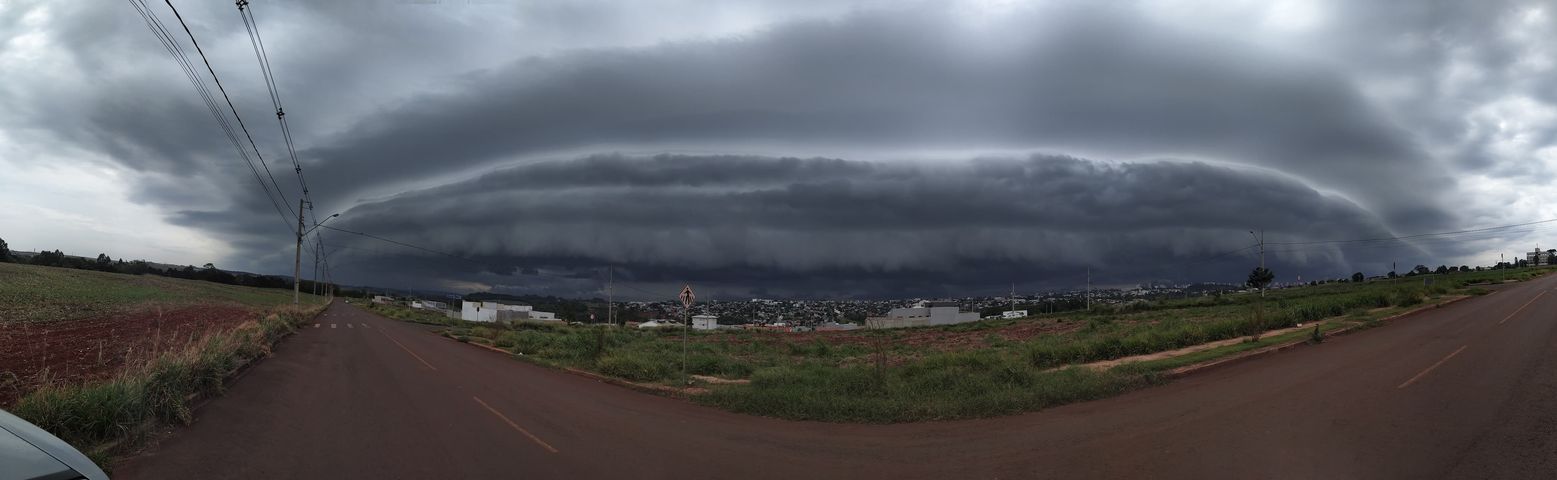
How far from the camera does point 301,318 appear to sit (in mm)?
39719

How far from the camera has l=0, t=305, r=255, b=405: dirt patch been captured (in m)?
10.7

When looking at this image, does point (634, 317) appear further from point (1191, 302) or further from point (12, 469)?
point (12, 469)

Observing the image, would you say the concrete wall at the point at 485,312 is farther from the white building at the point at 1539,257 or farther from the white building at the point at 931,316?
the white building at the point at 1539,257

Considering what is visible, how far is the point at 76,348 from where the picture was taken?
15508 mm

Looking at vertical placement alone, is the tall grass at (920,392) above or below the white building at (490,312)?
above

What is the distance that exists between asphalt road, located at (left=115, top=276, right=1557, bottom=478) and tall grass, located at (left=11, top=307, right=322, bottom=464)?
1.46ft

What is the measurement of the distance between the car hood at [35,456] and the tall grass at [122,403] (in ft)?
20.1

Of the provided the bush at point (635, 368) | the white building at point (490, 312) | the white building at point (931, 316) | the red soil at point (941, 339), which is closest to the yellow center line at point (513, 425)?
the bush at point (635, 368)

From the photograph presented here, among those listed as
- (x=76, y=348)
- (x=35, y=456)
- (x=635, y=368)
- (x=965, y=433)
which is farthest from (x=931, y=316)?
(x=35, y=456)

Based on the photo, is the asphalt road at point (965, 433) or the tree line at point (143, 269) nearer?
the asphalt road at point (965, 433)

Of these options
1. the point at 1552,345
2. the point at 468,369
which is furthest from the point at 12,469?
the point at 1552,345

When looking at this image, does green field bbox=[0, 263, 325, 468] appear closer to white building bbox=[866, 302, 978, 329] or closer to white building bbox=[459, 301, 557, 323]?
white building bbox=[459, 301, 557, 323]

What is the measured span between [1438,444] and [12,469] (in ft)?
38.5

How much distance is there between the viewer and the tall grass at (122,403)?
25.6 ft
